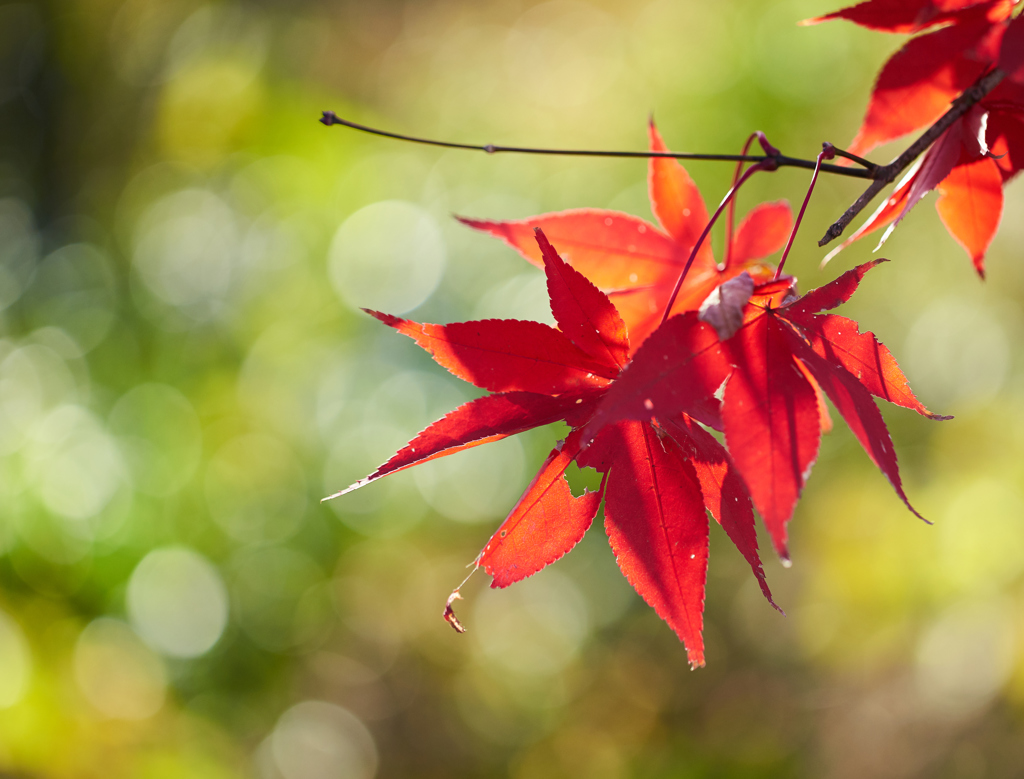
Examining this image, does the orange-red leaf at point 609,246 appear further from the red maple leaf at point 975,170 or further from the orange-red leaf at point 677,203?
the red maple leaf at point 975,170

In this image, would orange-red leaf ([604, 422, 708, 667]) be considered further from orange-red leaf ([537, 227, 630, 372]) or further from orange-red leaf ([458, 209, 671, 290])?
orange-red leaf ([458, 209, 671, 290])

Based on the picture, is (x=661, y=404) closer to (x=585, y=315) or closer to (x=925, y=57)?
(x=585, y=315)

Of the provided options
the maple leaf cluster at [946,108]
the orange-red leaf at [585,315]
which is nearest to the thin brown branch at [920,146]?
the maple leaf cluster at [946,108]

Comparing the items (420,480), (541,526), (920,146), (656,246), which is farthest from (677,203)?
(420,480)

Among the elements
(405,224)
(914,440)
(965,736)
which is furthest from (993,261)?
(405,224)

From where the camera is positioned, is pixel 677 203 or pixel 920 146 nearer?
pixel 920 146

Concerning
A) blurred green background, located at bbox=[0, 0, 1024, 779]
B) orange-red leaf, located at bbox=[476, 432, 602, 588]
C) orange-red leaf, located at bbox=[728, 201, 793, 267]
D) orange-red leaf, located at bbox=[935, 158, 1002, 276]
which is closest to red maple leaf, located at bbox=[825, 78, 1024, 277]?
orange-red leaf, located at bbox=[935, 158, 1002, 276]
